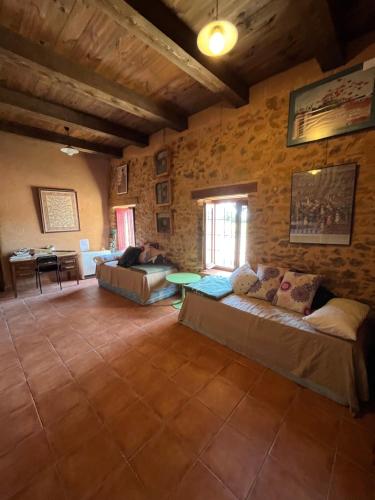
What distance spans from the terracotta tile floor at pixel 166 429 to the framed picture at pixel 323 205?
5.13ft

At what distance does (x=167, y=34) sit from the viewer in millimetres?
1690

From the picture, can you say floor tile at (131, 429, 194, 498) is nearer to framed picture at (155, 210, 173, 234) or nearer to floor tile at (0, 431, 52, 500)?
floor tile at (0, 431, 52, 500)

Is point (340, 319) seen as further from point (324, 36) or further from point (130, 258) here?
point (130, 258)

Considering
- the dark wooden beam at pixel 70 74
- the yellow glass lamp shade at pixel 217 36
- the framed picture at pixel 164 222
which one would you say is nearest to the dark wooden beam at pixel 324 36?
the yellow glass lamp shade at pixel 217 36

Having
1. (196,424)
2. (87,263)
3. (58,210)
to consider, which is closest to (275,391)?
(196,424)

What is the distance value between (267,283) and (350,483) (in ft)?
5.28

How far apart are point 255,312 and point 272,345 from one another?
0.33m

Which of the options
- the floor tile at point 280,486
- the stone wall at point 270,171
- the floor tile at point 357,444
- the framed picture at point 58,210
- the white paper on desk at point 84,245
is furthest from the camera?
the white paper on desk at point 84,245

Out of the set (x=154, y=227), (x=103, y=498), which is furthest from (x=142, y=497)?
(x=154, y=227)

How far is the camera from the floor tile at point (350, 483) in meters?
1.05

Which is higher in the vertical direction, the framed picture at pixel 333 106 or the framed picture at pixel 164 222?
the framed picture at pixel 333 106

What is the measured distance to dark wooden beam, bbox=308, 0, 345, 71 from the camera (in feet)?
5.05

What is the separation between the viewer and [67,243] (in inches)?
192

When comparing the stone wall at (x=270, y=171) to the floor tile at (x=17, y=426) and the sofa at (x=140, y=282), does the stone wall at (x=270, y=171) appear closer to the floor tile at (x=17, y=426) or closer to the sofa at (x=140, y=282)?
the sofa at (x=140, y=282)
